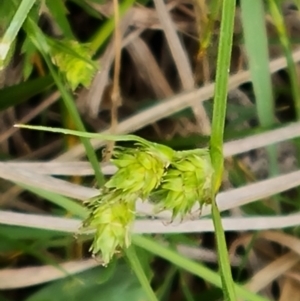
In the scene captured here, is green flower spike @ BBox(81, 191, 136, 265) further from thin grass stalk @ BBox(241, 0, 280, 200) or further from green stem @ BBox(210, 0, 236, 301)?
thin grass stalk @ BBox(241, 0, 280, 200)

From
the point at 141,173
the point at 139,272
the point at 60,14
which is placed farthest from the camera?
the point at 60,14

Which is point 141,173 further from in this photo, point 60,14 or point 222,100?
point 60,14

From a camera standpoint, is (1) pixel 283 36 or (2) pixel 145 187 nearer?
(2) pixel 145 187

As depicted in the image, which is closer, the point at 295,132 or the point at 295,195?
the point at 295,132

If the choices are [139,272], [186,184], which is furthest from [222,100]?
[139,272]

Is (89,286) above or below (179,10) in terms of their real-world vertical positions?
below

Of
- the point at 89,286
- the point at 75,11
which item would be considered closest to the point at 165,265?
the point at 89,286

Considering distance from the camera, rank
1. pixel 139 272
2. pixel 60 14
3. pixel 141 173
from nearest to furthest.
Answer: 1. pixel 141 173
2. pixel 139 272
3. pixel 60 14

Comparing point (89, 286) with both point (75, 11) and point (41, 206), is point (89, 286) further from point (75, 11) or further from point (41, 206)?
point (75, 11)
